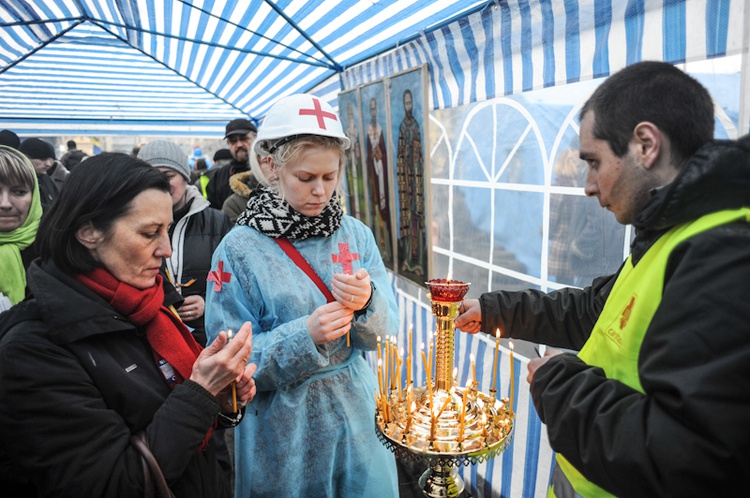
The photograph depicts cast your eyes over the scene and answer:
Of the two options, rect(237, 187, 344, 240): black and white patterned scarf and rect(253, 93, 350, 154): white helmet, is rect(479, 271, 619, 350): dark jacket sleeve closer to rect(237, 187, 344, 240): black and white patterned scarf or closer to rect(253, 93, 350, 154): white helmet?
rect(237, 187, 344, 240): black and white patterned scarf

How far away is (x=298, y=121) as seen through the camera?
1833 mm

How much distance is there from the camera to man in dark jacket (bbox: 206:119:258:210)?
5.57 m

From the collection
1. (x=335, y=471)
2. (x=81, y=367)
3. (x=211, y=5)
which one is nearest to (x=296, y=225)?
(x=81, y=367)

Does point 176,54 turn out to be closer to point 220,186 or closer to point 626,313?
point 220,186

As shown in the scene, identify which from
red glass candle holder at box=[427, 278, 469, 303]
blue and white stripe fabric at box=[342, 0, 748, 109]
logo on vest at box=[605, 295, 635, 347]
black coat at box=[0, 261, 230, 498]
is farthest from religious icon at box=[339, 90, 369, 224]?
logo on vest at box=[605, 295, 635, 347]

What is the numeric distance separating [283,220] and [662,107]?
1.43 m

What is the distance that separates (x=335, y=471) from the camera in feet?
6.44

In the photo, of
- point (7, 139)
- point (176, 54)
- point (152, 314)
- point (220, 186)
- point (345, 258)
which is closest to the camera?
point (152, 314)

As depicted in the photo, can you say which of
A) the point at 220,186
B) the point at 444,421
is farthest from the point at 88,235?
the point at 220,186

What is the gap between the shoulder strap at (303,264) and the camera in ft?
6.46

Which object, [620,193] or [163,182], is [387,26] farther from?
[620,193]

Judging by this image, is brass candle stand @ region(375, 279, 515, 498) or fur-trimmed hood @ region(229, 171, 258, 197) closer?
brass candle stand @ region(375, 279, 515, 498)

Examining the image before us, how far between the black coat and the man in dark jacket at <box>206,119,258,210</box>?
14.0 ft

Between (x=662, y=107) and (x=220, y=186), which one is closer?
(x=662, y=107)
